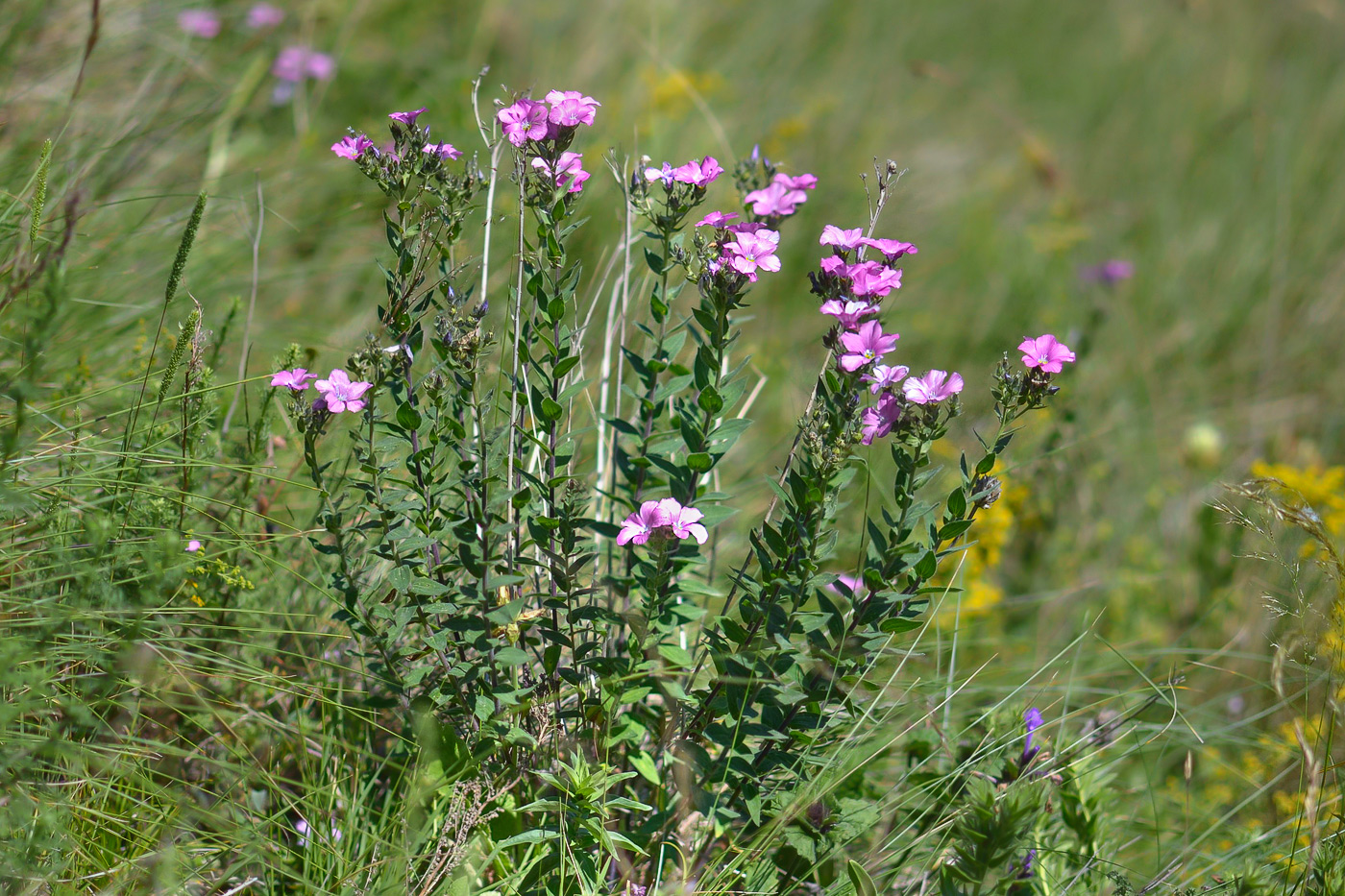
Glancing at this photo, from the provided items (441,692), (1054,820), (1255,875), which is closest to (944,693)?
(1054,820)

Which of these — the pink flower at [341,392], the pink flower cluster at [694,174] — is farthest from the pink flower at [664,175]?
the pink flower at [341,392]

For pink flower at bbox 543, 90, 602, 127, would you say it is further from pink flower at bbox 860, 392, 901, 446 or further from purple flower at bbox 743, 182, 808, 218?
pink flower at bbox 860, 392, 901, 446

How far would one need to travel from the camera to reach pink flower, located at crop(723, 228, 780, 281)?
1670 millimetres

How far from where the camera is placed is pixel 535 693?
192 cm

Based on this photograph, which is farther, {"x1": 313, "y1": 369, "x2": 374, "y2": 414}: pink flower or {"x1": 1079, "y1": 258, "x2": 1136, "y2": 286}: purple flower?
{"x1": 1079, "y1": 258, "x2": 1136, "y2": 286}: purple flower

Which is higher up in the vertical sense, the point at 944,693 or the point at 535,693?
the point at 535,693

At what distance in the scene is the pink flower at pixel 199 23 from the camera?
12.1ft

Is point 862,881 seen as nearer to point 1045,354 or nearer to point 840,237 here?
point 1045,354

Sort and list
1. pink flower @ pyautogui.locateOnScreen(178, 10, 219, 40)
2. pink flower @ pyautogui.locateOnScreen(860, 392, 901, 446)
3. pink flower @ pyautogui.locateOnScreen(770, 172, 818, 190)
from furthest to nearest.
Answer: pink flower @ pyautogui.locateOnScreen(178, 10, 219, 40) → pink flower @ pyautogui.locateOnScreen(770, 172, 818, 190) → pink flower @ pyautogui.locateOnScreen(860, 392, 901, 446)

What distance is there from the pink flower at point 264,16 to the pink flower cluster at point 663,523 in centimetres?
352

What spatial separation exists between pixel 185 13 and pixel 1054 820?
13.4 feet

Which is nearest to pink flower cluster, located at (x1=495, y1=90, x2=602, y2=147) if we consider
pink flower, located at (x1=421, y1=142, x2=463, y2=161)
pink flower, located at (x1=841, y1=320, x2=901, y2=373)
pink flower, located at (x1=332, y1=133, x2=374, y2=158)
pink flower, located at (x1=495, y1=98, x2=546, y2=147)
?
pink flower, located at (x1=495, y1=98, x2=546, y2=147)

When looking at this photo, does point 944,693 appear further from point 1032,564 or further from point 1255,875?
point 1032,564

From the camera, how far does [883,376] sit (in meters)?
1.70
